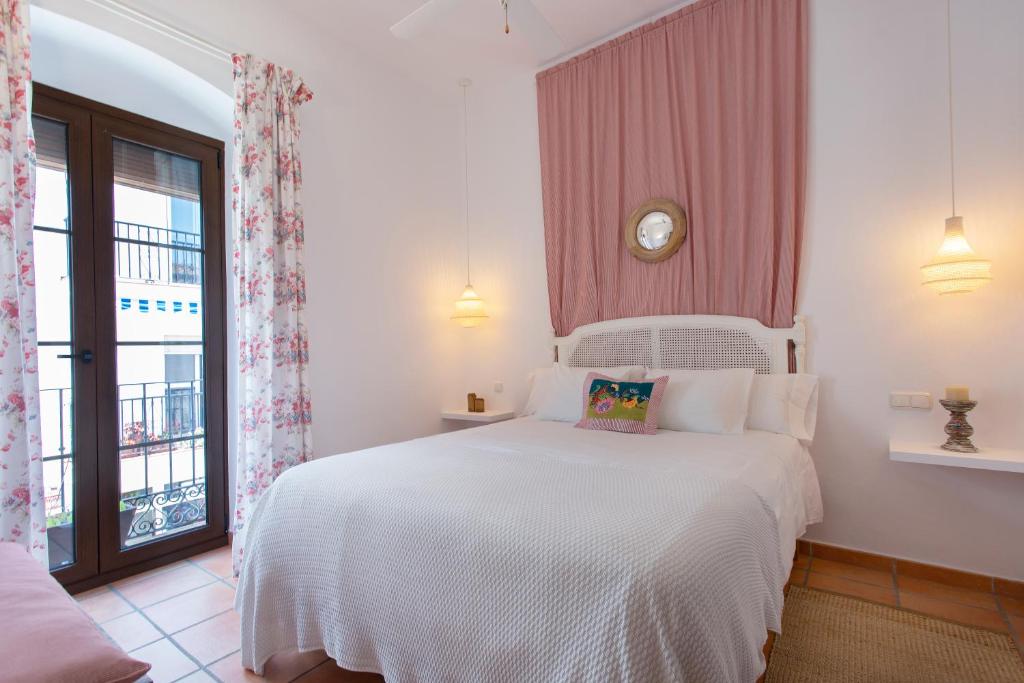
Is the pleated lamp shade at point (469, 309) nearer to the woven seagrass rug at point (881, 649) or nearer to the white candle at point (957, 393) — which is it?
the woven seagrass rug at point (881, 649)

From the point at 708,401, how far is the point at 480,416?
168 cm

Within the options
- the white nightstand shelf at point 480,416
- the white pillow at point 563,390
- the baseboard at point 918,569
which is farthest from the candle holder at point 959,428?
the white nightstand shelf at point 480,416

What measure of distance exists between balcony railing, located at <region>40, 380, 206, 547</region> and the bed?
1.31 meters

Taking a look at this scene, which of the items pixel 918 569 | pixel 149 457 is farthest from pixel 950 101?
pixel 149 457

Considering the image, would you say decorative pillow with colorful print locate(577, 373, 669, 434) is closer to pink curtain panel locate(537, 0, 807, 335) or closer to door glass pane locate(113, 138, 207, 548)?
pink curtain panel locate(537, 0, 807, 335)

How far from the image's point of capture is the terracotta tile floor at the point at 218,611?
1728 millimetres

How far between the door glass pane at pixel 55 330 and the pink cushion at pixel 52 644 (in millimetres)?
1591

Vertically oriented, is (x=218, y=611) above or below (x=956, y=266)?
below

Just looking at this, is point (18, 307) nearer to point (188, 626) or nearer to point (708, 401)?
point (188, 626)

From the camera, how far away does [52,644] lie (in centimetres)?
87

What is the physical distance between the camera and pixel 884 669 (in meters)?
1.67

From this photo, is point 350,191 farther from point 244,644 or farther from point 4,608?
point 4,608

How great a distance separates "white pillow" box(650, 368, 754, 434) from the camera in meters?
2.47

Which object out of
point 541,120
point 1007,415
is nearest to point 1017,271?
point 1007,415
